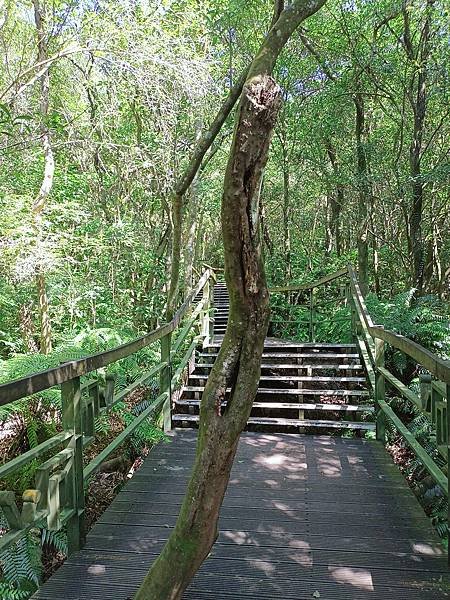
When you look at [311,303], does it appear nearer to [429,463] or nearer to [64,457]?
[429,463]

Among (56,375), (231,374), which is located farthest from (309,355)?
(231,374)

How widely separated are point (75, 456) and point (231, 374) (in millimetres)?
1236

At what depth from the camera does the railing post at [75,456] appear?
2586 millimetres

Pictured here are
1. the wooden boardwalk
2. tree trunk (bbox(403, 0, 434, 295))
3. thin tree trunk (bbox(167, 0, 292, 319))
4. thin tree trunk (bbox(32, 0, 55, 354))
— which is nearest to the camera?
the wooden boardwalk

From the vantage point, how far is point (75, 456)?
2.63m

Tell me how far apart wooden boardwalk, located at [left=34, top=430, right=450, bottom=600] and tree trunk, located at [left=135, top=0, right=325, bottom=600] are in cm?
57

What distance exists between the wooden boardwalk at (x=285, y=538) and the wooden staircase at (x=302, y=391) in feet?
4.27

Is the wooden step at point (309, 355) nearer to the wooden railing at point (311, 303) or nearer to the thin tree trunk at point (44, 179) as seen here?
the wooden railing at point (311, 303)

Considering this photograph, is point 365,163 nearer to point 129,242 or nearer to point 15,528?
point 129,242

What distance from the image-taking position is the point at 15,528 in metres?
1.96

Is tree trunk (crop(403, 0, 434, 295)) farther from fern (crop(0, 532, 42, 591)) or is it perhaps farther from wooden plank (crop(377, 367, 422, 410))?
fern (crop(0, 532, 42, 591))

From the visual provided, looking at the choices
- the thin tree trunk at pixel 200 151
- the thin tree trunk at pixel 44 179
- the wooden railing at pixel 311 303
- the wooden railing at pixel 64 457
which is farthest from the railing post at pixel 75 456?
the wooden railing at pixel 311 303

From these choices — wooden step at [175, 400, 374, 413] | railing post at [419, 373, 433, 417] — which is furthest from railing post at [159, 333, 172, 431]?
railing post at [419, 373, 433, 417]

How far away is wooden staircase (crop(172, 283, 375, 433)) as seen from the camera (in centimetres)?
548
